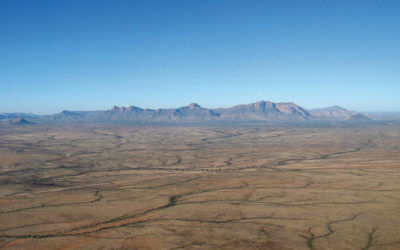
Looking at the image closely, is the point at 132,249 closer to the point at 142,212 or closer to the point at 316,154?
the point at 142,212

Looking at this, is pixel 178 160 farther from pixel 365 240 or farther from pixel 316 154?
pixel 365 240

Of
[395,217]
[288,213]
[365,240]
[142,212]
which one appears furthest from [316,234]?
[142,212]

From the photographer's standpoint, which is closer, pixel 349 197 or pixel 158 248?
pixel 158 248

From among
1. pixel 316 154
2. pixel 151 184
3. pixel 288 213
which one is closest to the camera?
pixel 288 213

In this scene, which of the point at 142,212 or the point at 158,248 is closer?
the point at 158,248

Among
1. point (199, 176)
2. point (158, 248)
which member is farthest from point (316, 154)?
point (158, 248)

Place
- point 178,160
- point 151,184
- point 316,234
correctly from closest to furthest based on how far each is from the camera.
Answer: point 316,234 < point 151,184 < point 178,160

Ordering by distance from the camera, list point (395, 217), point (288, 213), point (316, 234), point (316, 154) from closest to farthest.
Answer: point (316, 234)
point (395, 217)
point (288, 213)
point (316, 154)

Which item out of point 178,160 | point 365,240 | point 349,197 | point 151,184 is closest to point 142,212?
point 151,184

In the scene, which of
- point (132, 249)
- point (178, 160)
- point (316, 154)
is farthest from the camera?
point (316, 154)
